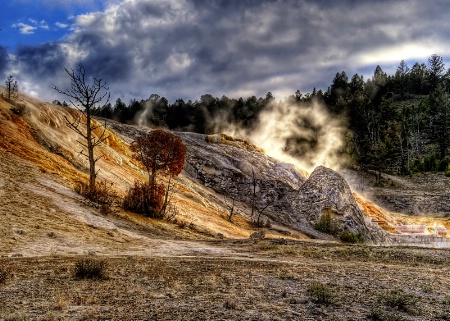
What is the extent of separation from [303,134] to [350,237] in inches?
2559

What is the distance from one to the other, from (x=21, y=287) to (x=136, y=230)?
1425 cm

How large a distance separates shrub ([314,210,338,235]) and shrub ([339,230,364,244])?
191 centimetres

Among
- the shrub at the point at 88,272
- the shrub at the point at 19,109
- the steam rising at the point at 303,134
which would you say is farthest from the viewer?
the steam rising at the point at 303,134

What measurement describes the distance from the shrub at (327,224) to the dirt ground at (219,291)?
84.2ft

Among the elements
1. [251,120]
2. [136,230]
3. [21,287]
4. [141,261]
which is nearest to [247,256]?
[141,261]

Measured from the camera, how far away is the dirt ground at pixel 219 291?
830 centimetres

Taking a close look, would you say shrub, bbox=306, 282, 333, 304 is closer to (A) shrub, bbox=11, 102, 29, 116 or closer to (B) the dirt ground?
(B) the dirt ground

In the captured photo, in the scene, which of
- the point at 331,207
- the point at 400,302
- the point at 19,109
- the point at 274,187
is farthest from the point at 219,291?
the point at 274,187

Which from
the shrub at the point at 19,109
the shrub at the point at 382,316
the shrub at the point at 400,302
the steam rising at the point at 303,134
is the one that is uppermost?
the steam rising at the point at 303,134

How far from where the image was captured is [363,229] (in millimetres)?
42406

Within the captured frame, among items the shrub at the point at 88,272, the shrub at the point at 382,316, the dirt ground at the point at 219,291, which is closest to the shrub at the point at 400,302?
the dirt ground at the point at 219,291

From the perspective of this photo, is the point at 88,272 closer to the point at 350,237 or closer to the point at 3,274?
the point at 3,274

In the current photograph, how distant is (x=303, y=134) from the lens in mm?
102000

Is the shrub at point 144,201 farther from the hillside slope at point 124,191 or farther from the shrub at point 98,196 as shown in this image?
the shrub at point 98,196
